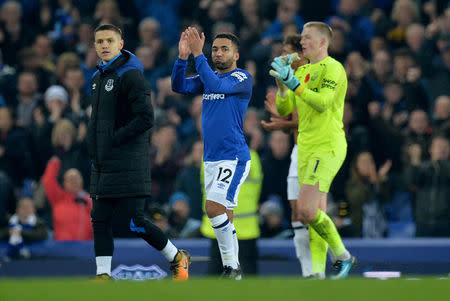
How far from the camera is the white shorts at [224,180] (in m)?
8.10

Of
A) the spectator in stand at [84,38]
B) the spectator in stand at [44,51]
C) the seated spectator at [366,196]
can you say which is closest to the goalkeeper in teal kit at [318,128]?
the seated spectator at [366,196]

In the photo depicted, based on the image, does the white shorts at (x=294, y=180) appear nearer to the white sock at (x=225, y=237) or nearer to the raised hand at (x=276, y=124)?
the raised hand at (x=276, y=124)

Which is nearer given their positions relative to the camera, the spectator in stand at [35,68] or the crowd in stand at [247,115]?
the crowd in stand at [247,115]

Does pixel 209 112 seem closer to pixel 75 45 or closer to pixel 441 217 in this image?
pixel 441 217

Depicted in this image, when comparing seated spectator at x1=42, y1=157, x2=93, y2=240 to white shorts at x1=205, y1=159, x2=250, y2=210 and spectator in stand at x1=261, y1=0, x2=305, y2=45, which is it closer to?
white shorts at x1=205, y1=159, x2=250, y2=210

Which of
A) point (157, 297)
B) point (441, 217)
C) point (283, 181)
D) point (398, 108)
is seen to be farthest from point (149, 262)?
point (157, 297)

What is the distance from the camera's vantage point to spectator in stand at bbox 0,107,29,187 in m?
13.0

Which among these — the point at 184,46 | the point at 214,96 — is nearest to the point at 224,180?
the point at 214,96

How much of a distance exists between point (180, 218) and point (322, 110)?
162 inches

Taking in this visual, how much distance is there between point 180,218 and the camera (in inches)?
468

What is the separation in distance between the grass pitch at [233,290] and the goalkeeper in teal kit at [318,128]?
9.17 feet

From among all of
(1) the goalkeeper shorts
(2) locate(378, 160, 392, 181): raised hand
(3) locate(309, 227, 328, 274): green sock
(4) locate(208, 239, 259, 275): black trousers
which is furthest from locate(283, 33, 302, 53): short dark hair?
(2) locate(378, 160, 392, 181): raised hand

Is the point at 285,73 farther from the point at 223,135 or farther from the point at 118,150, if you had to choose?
the point at 118,150

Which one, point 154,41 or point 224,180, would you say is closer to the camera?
point 224,180
